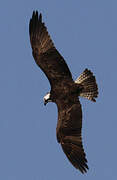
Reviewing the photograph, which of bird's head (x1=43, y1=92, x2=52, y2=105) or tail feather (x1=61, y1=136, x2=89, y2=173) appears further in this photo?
bird's head (x1=43, y1=92, x2=52, y2=105)

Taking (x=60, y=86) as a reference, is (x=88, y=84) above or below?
above

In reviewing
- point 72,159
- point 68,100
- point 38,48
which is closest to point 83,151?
point 72,159

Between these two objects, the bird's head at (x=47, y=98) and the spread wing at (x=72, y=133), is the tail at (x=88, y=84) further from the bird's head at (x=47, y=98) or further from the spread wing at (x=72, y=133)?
the bird's head at (x=47, y=98)

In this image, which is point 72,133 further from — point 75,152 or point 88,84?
point 88,84

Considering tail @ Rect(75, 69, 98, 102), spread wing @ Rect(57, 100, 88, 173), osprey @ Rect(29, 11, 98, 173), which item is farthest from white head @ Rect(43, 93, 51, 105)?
tail @ Rect(75, 69, 98, 102)

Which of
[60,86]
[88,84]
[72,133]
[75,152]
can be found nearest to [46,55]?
[60,86]

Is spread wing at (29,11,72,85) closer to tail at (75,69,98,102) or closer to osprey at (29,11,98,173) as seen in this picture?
osprey at (29,11,98,173)

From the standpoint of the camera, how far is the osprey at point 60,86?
62.6 ft

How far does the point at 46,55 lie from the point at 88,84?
1484 millimetres

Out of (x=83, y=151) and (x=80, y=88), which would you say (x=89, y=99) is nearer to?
(x=80, y=88)

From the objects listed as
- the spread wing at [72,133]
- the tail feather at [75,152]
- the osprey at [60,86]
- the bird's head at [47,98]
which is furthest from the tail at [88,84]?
the tail feather at [75,152]

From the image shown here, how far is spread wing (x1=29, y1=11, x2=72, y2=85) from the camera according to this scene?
19.3 metres

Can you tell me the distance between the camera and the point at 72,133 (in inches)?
751

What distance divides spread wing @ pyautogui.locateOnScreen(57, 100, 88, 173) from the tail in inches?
28.6
